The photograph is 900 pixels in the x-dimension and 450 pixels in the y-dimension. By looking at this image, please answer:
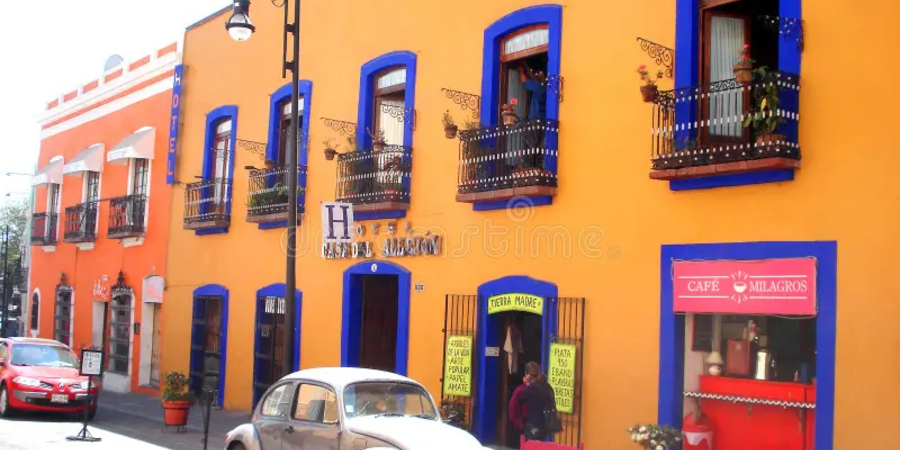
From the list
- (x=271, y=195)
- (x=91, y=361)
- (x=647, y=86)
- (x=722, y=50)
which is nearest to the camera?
(x=647, y=86)

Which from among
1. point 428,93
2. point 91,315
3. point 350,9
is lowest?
point 91,315

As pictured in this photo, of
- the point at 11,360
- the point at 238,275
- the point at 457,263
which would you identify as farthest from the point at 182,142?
the point at 457,263

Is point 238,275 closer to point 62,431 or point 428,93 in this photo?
point 62,431

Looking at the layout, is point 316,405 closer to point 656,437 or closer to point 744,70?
point 656,437

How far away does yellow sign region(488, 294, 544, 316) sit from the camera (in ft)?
40.2

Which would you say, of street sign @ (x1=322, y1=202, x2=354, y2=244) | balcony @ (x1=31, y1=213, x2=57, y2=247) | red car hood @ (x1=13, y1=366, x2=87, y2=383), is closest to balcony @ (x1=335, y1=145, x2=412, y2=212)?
street sign @ (x1=322, y1=202, x2=354, y2=244)

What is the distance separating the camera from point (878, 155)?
897 cm

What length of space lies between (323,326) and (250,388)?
2.69m

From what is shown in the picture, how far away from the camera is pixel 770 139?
30.7 ft

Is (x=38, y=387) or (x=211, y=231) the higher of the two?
(x=211, y=231)

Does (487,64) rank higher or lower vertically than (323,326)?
higher

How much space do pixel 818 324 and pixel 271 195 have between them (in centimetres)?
1059

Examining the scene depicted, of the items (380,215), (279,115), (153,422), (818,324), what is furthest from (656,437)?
(279,115)

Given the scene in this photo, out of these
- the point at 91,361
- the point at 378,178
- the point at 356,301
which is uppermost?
the point at 378,178
